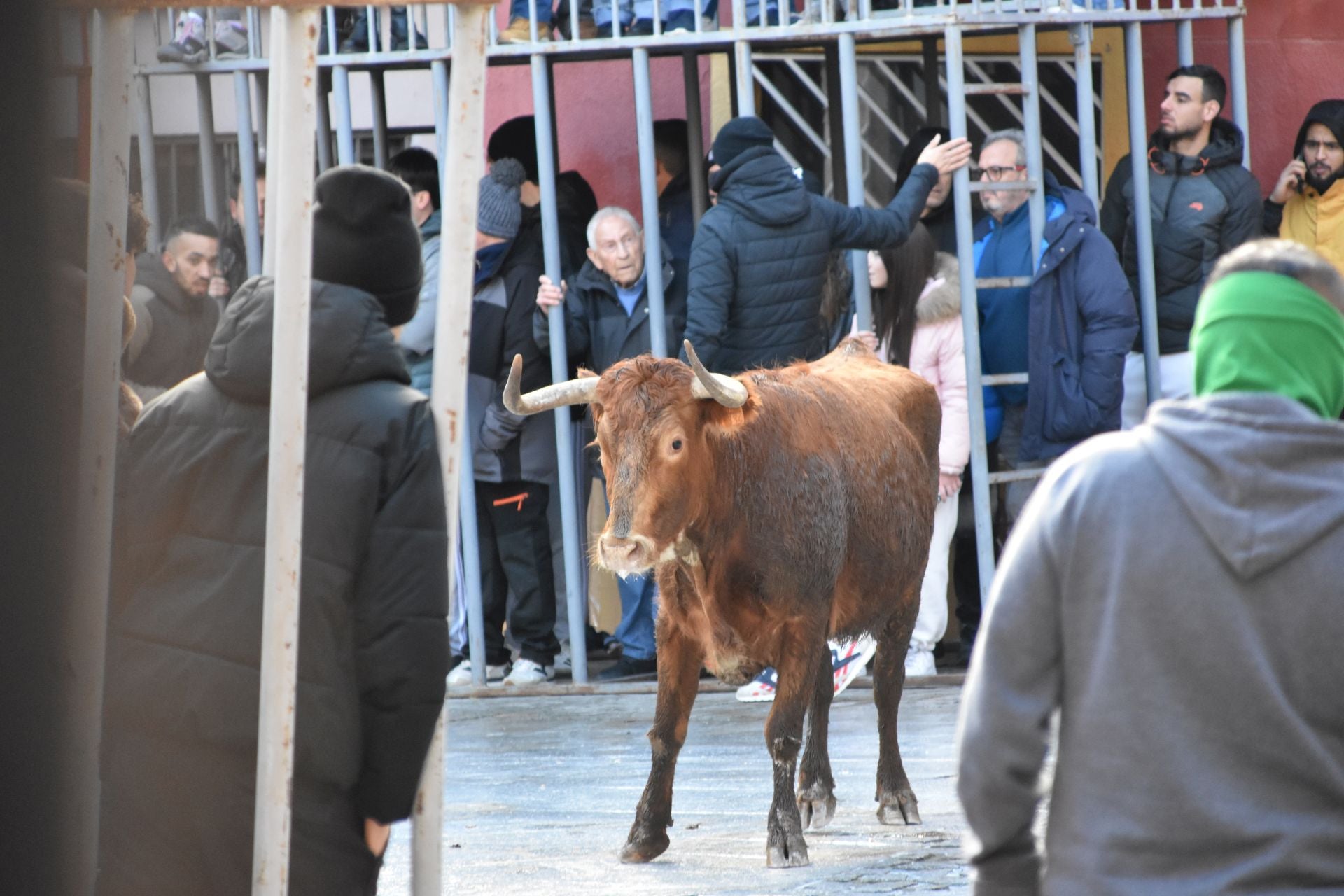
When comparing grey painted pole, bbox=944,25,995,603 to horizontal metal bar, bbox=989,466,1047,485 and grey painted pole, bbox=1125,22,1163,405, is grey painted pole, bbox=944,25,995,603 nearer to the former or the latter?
horizontal metal bar, bbox=989,466,1047,485

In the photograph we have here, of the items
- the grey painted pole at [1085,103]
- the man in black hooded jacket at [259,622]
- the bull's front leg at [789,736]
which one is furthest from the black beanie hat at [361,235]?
the grey painted pole at [1085,103]

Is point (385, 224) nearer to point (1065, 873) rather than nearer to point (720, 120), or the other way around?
point (1065, 873)

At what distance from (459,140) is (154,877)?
4.55ft

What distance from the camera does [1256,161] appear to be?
1064 cm

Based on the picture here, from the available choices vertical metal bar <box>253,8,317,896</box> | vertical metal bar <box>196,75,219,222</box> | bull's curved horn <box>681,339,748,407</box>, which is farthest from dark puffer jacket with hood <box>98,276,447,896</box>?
vertical metal bar <box>196,75,219,222</box>

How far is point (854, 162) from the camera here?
893cm

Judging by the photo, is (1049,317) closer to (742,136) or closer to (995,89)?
(995,89)

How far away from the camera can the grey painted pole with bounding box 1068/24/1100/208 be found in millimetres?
8984

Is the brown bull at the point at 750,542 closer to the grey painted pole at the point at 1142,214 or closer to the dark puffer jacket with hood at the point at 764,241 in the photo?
the dark puffer jacket with hood at the point at 764,241

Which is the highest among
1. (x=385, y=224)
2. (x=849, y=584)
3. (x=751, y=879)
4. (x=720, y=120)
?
(x=720, y=120)

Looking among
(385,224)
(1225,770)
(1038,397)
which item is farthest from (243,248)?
(1225,770)

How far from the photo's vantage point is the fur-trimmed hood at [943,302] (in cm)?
898

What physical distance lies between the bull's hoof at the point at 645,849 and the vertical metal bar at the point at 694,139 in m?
4.47

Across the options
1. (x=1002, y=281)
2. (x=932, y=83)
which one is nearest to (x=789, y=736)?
(x=1002, y=281)
